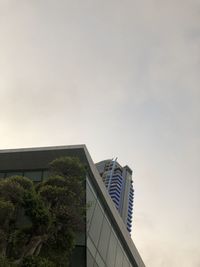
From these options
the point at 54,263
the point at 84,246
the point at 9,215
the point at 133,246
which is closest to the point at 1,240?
the point at 9,215

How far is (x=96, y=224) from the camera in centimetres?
2528

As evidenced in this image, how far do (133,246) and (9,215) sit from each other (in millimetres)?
17110

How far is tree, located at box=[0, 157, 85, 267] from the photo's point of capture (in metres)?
18.6

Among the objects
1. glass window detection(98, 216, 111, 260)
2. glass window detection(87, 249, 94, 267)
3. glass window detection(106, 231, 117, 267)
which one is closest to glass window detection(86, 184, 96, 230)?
glass window detection(87, 249, 94, 267)

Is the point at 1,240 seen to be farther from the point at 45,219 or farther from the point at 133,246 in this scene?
the point at 133,246

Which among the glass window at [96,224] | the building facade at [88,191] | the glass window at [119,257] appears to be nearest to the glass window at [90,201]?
the building facade at [88,191]

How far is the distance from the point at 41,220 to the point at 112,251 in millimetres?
10824

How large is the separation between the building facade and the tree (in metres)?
2.25

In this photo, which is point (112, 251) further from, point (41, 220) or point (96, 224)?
Result: point (41, 220)

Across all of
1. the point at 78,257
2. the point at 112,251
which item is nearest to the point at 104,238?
→ the point at 112,251

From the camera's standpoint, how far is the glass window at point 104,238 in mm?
25656

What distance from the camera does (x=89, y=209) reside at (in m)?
24.2

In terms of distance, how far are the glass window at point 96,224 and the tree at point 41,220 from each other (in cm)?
274

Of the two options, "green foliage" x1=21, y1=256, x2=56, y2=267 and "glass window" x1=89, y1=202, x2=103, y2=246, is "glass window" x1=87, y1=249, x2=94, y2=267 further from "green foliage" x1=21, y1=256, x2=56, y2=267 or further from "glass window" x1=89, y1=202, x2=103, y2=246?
"green foliage" x1=21, y1=256, x2=56, y2=267
